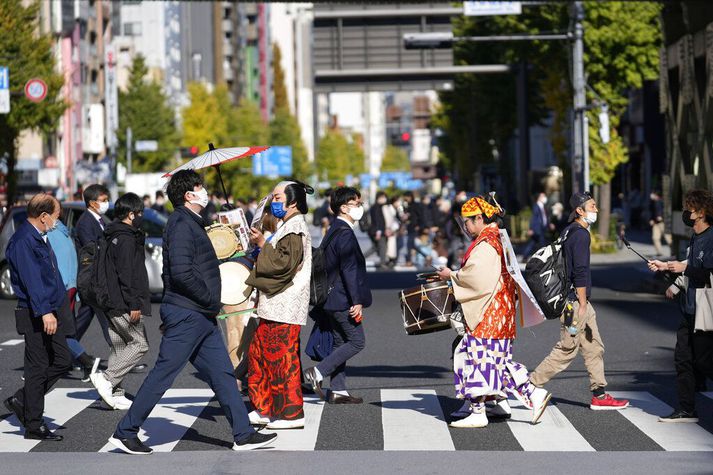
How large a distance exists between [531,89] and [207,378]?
4919 cm

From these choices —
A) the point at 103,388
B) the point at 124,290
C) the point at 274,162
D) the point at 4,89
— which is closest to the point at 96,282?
the point at 124,290

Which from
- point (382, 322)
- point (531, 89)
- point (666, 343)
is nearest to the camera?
point (666, 343)

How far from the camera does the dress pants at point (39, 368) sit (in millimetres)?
9344

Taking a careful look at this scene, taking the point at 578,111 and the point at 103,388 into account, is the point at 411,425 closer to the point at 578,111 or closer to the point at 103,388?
the point at 103,388

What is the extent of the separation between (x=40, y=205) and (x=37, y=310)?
0.73 m

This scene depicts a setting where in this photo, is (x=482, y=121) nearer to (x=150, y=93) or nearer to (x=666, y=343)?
(x=150, y=93)

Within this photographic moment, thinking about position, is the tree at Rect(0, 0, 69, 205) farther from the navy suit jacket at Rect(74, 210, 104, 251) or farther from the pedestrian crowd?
the pedestrian crowd

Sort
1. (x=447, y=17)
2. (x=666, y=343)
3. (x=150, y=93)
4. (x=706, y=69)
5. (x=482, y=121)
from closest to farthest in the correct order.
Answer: (x=666, y=343) < (x=706, y=69) < (x=447, y=17) < (x=482, y=121) < (x=150, y=93)

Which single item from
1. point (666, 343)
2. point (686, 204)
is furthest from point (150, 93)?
point (686, 204)

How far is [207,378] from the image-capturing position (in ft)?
28.6

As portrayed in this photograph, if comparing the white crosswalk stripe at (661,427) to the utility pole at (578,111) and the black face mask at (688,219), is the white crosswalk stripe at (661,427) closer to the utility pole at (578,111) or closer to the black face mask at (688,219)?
the black face mask at (688,219)

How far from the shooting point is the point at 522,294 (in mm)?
A: 9805

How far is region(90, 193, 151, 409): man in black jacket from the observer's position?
1072 centimetres

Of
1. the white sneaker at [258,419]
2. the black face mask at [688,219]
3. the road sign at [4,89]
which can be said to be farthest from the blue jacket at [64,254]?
the road sign at [4,89]
